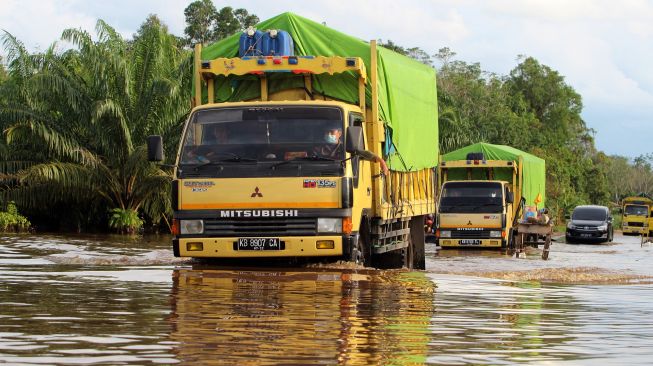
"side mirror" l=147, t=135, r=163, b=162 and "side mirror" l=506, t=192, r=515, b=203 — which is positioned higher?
"side mirror" l=147, t=135, r=163, b=162

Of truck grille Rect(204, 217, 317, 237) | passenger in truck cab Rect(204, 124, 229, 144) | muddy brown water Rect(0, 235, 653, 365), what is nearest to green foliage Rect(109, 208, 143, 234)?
muddy brown water Rect(0, 235, 653, 365)

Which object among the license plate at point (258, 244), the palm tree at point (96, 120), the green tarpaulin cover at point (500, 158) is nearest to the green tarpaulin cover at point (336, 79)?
the license plate at point (258, 244)

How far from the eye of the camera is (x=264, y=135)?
44.7 ft

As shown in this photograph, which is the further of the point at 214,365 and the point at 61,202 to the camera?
the point at 61,202

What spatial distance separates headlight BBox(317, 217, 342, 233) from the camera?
13.2 metres

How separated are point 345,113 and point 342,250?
5.86 ft

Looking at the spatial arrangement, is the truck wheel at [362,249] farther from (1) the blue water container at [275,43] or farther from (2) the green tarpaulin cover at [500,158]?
(2) the green tarpaulin cover at [500,158]

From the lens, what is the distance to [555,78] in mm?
84688

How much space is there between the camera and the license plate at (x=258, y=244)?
43.5ft

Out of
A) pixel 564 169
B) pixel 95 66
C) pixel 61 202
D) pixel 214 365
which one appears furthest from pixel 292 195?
pixel 564 169

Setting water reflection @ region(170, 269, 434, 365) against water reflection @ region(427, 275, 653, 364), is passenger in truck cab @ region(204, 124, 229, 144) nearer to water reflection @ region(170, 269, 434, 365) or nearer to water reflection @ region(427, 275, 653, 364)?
water reflection @ region(170, 269, 434, 365)

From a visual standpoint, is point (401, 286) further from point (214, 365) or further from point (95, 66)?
point (95, 66)

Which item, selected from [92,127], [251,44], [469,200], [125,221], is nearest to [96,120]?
[92,127]

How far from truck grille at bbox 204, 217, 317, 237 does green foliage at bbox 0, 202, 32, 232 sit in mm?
20044
